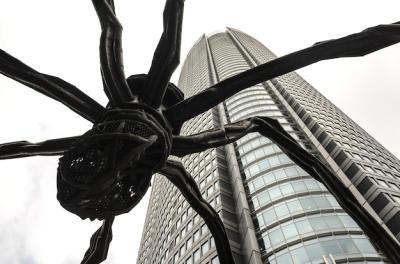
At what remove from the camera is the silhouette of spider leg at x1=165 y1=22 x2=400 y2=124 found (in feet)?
8.75

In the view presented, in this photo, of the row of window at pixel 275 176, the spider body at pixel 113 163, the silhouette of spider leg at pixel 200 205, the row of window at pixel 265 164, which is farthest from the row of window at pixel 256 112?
the spider body at pixel 113 163

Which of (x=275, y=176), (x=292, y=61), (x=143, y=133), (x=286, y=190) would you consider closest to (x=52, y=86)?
(x=143, y=133)

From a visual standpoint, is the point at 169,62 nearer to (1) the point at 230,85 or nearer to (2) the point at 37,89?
(1) the point at 230,85

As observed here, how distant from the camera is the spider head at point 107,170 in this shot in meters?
2.14

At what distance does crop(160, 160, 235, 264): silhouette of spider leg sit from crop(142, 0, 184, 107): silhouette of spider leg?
58 centimetres

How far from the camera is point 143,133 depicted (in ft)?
7.99

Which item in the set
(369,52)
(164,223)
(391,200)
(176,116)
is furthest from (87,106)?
(164,223)

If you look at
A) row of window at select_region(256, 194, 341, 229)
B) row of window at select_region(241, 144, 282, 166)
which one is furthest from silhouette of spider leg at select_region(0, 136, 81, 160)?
row of window at select_region(241, 144, 282, 166)

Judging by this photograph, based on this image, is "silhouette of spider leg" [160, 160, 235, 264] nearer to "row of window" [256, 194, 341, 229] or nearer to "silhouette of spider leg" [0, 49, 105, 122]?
"silhouette of spider leg" [0, 49, 105, 122]

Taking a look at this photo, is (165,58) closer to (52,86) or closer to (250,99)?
(52,86)

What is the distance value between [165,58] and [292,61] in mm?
945

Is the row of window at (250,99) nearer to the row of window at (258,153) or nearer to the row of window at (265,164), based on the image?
the row of window at (258,153)

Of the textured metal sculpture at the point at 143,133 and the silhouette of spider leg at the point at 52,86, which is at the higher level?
the silhouette of spider leg at the point at 52,86

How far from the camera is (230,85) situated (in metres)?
2.67
